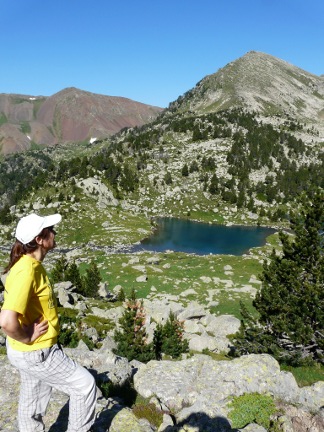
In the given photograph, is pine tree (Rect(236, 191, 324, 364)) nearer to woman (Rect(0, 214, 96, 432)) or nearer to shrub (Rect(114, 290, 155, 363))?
shrub (Rect(114, 290, 155, 363))

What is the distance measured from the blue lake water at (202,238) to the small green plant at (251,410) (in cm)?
6028

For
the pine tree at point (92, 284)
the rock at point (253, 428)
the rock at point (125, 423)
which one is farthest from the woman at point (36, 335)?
the pine tree at point (92, 284)

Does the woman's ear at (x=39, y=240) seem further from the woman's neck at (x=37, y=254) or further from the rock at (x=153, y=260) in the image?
the rock at (x=153, y=260)

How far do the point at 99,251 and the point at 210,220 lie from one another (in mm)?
46581

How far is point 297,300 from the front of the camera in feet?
58.0

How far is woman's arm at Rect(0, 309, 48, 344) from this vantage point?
18.0 feet

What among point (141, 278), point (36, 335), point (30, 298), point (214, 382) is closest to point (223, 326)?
point (214, 382)

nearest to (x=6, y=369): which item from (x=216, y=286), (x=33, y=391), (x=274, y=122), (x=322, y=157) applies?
(x=33, y=391)

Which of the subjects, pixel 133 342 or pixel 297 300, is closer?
pixel 297 300

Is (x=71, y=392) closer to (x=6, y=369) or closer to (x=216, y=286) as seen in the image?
(x=6, y=369)

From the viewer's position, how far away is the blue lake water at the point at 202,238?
244ft

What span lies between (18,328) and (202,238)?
79477 millimetres

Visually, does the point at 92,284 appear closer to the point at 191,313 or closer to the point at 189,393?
the point at 191,313

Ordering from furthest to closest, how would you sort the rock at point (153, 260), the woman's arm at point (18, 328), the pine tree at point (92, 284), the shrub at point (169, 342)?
the rock at point (153, 260)
the pine tree at point (92, 284)
the shrub at point (169, 342)
the woman's arm at point (18, 328)
